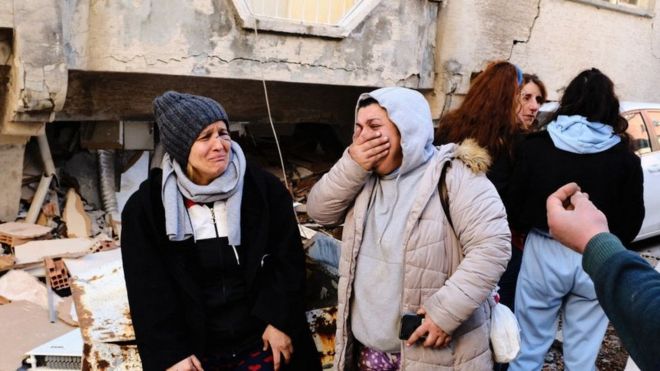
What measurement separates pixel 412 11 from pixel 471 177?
15.6 ft

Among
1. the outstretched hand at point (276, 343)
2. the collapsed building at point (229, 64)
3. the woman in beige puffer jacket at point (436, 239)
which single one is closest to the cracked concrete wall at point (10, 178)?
the collapsed building at point (229, 64)

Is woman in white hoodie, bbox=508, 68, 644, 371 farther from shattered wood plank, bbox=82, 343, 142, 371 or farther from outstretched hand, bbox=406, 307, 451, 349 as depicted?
shattered wood plank, bbox=82, 343, 142, 371

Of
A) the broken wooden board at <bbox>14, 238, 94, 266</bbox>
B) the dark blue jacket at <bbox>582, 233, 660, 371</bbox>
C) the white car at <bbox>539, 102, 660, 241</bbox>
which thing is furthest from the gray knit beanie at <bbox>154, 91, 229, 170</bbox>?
the white car at <bbox>539, 102, 660, 241</bbox>

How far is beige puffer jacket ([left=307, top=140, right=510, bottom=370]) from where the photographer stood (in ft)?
6.46

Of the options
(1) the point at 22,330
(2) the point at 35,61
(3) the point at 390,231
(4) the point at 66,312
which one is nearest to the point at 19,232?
(4) the point at 66,312

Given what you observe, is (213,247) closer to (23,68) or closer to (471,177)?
(471,177)

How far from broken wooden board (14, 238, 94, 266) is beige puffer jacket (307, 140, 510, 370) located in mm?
3719

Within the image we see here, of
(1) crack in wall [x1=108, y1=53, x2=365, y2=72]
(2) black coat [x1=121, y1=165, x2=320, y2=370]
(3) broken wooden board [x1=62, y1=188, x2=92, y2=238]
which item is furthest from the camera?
(3) broken wooden board [x1=62, y1=188, x2=92, y2=238]

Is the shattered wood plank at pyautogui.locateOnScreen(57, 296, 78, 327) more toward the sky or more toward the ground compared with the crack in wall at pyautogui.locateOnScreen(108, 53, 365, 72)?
more toward the ground

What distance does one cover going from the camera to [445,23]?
674 centimetres

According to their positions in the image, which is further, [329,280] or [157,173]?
[329,280]

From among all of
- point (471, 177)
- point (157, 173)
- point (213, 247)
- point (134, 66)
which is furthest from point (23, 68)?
point (471, 177)

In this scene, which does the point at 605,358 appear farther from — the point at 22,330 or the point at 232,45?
the point at 22,330

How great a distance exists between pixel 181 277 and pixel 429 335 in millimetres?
945
